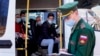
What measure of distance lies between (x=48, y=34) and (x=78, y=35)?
252 cm

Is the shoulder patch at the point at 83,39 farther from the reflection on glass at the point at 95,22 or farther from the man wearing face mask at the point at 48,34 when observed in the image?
the man wearing face mask at the point at 48,34

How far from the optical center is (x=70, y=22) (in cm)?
387

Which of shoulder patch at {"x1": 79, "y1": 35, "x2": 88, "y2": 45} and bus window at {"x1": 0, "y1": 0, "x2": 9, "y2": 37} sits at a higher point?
bus window at {"x1": 0, "y1": 0, "x2": 9, "y2": 37}

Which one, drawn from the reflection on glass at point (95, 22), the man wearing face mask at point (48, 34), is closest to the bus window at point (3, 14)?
the reflection on glass at point (95, 22)

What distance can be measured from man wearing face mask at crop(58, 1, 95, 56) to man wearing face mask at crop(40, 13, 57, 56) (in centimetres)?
206

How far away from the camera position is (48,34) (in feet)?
20.6

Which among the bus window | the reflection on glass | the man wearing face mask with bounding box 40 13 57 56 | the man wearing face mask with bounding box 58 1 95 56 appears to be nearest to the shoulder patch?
the man wearing face mask with bounding box 58 1 95 56

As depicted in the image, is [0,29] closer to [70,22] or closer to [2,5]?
[2,5]

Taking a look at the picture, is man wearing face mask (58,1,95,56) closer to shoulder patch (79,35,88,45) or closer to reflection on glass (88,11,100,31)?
shoulder patch (79,35,88,45)

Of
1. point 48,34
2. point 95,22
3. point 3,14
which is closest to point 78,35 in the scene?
point 95,22

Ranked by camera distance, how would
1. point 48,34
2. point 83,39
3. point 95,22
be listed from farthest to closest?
point 48,34 → point 95,22 → point 83,39

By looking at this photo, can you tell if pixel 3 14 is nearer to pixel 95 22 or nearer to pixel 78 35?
pixel 95 22

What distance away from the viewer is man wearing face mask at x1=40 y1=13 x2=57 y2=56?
5953 mm

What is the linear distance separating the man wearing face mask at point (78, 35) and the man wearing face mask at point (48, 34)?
6.77 ft
